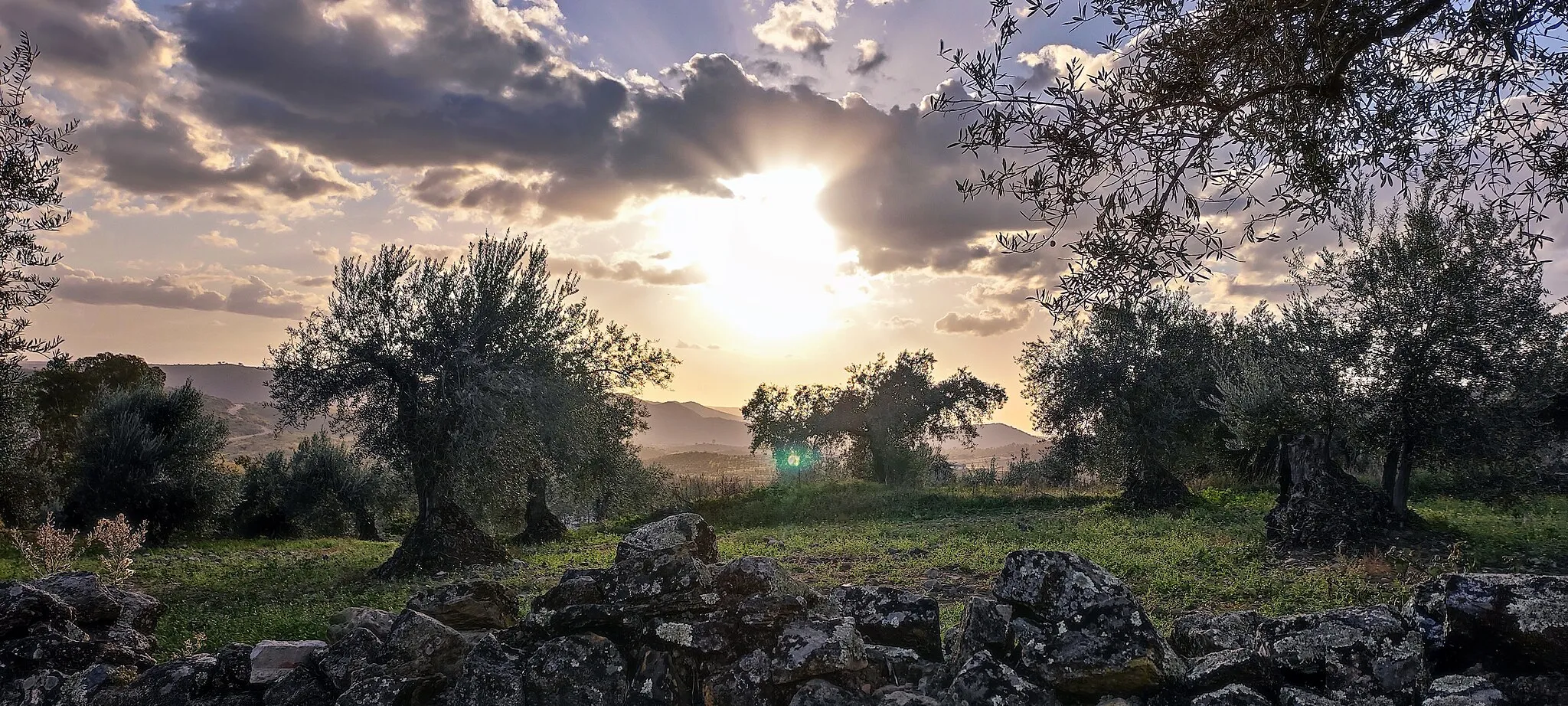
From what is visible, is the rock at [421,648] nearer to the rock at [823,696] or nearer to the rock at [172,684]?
the rock at [172,684]

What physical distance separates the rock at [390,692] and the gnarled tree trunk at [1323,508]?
17.8m

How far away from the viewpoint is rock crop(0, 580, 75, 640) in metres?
6.80

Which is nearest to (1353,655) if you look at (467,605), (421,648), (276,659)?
(421,648)

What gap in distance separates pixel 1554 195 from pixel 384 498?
43.3 meters

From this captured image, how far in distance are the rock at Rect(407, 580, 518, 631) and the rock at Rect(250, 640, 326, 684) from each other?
32.8 inches

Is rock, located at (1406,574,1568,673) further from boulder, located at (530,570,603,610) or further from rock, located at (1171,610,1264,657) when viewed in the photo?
boulder, located at (530,570,603,610)

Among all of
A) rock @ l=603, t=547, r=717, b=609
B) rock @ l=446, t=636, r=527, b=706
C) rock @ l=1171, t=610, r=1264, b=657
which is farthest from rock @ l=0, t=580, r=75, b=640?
rock @ l=1171, t=610, r=1264, b=657

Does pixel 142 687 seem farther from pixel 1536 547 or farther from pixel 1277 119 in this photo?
pixel 1536 547

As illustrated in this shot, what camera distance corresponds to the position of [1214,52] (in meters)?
6.33

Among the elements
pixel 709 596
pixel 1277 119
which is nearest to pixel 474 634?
pixel 709 596

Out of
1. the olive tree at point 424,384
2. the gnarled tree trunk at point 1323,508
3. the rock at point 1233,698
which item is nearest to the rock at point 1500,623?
the rock at point 1233,698

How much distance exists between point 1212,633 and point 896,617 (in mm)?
A: 2333

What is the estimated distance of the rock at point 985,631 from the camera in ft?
17.9

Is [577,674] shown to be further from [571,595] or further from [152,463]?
[152,463]
